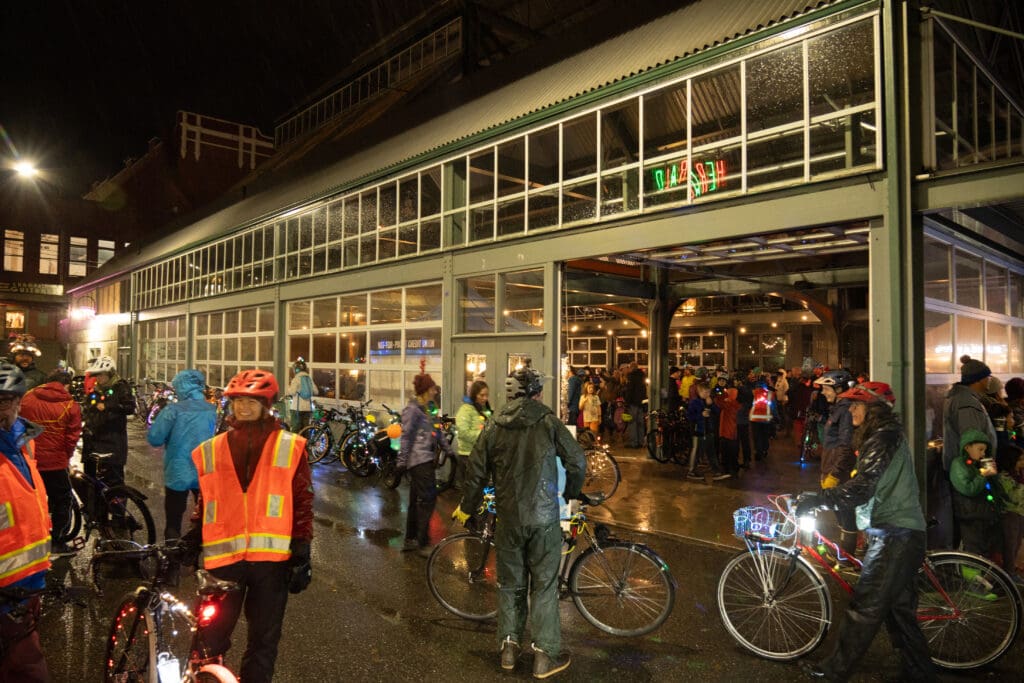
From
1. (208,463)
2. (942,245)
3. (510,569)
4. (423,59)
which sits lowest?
(510,569)

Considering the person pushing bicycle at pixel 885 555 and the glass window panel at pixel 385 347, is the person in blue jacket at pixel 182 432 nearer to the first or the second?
the person pushing bicycle at pixel 885 555

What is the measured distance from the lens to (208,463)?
3188mm

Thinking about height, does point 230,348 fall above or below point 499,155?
below

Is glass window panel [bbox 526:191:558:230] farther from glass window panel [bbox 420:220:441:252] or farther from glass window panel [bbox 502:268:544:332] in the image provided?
glass window panel [bbox 420:220:441:252]

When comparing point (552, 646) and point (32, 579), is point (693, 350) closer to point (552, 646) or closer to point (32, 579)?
point (552, 646)

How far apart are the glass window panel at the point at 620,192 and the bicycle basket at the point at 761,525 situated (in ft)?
19.2

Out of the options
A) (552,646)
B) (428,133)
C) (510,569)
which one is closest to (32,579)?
(510,569)

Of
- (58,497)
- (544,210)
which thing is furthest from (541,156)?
(58,497)

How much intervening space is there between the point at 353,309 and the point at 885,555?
42.1 ft

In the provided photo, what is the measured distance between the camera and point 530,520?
4.34 metres

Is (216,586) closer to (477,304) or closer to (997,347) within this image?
(477,304)

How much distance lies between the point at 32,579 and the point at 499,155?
34.6 ft

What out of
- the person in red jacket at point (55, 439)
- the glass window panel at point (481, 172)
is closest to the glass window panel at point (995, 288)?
the glass window panel at point (481, 172)

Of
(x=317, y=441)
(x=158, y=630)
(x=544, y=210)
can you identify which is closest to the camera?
(x=158, y=630)
